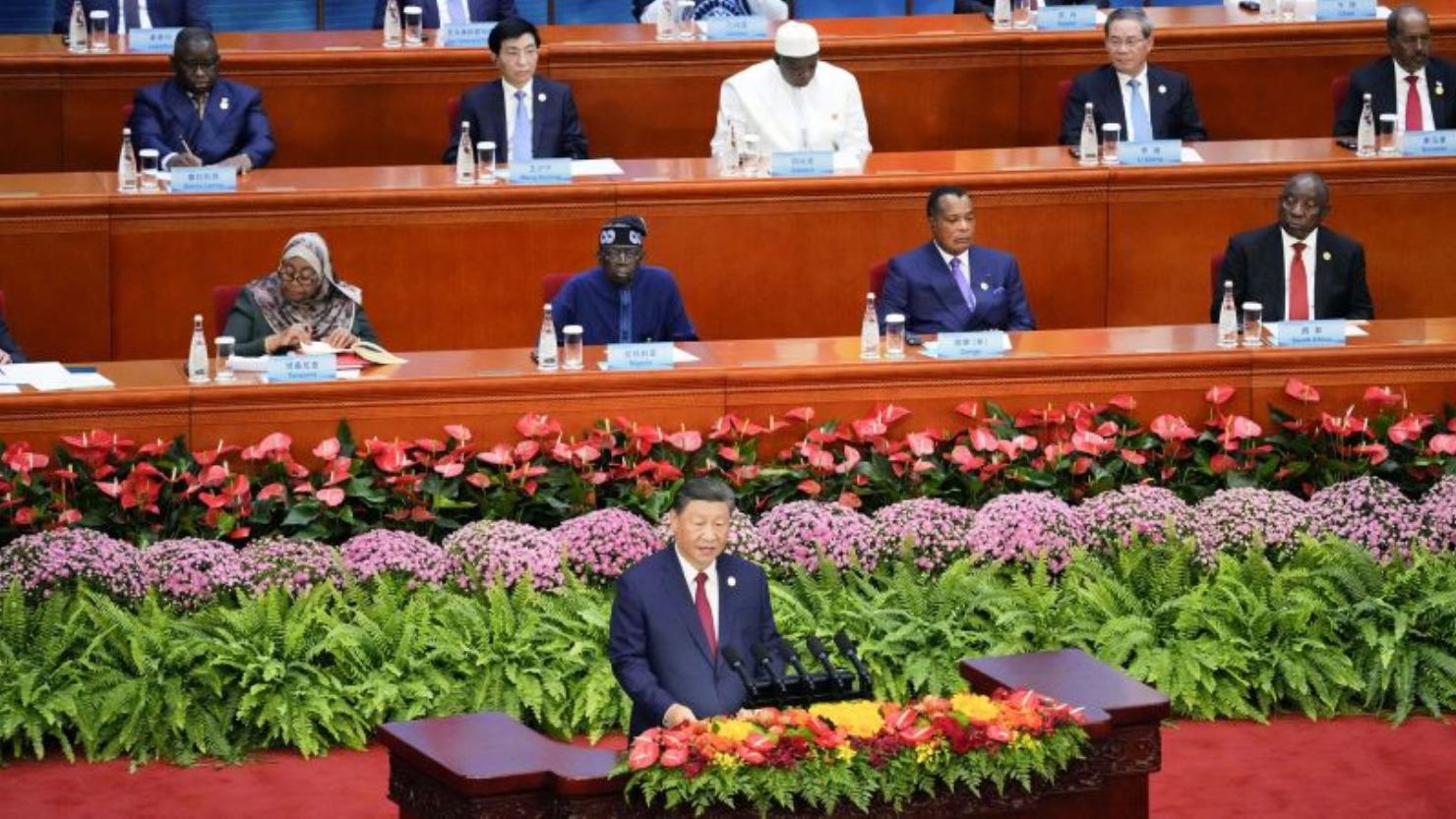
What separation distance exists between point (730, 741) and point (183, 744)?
2.31m

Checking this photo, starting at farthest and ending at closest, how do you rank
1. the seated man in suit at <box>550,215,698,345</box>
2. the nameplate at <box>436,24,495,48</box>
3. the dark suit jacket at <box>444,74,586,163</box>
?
the nameplate at <box>436,24,495,48</box>, the dark suit jacket at <box>444,74,586,163</box>, the seated man in suit at <box>550,215,698,345</box>

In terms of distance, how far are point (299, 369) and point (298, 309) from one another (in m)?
0.59

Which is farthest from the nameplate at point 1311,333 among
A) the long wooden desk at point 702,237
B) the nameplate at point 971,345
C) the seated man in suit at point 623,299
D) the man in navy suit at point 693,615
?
the man in navy suit at point 693,615

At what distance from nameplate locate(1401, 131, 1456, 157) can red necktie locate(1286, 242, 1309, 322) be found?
0.95 m

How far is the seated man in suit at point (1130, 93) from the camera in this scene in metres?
10.3

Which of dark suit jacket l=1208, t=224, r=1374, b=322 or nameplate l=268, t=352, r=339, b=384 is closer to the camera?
nameplate l=268, t=352, r=339, b=384

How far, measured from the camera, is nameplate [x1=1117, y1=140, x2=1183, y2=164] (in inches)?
388

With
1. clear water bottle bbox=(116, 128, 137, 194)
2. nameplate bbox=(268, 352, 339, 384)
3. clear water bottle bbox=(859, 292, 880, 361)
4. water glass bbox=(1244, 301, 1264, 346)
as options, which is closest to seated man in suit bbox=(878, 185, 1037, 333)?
clear water bottle bbox=(859, 292, 880, 361)

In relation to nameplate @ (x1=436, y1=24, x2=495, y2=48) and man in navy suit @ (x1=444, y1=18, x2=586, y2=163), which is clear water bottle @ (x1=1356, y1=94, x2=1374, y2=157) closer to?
man in navy suit @ (x1=444, y1=18, x2=586, y2=163)

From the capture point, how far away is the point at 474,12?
439 inches

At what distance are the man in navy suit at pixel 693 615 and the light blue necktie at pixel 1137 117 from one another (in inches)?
181

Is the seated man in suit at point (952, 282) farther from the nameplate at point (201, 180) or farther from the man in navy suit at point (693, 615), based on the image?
the man in navy suit at point (693, 615)

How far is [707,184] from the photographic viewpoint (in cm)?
969

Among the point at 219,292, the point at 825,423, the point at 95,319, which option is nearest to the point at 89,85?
the point at 95,319
